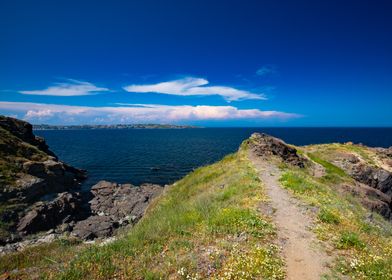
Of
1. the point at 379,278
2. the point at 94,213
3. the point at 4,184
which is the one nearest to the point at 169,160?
the point at 94,213

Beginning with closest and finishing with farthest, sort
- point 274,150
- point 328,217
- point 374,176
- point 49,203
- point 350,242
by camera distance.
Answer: point 350,242 < point 328,217 < point 374,176 < point 274,150 < point 49,203

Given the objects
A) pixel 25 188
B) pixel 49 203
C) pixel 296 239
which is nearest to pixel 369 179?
pixel 296 239

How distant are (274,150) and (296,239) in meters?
27.7

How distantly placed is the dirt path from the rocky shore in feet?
85.0

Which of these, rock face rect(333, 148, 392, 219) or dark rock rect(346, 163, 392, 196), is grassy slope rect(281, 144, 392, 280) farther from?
dark rock rect(346, 163, 392, 196)

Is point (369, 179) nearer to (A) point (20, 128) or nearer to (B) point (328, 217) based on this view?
(B) point (328, 217)

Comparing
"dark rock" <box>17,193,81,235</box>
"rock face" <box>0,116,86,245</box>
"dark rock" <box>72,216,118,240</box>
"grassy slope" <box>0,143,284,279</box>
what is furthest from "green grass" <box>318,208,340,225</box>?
"dark rock" <box>17,193,81,235</box>

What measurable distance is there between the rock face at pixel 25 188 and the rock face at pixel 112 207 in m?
5.52

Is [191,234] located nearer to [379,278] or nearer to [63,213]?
[379,278]

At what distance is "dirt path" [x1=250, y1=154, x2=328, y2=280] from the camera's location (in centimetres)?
930

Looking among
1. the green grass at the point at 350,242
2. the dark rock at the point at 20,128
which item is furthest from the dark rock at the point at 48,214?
the green grass at the point at 350,242

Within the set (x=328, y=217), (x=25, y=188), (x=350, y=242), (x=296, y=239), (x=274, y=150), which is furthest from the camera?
(x=25, y=188)

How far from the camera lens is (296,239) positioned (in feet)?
38.6

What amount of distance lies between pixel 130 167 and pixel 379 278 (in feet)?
253
